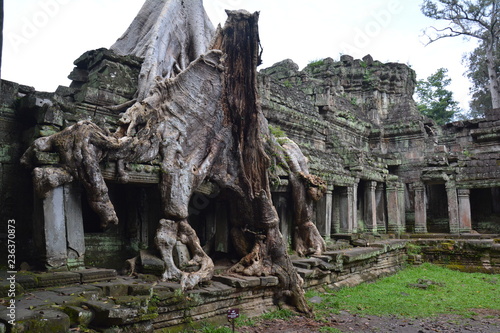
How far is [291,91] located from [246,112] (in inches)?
294

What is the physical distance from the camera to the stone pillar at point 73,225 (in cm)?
591

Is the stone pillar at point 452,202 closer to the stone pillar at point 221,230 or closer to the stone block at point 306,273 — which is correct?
the stone block at point 306,273

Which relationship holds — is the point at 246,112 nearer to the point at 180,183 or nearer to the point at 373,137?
the point at 180,183

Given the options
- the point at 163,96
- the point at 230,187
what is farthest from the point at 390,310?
the point at 163,96

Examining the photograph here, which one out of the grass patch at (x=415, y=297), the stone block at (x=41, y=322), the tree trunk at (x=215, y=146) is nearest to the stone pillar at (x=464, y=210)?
the grass patch at (x=415, y=297)

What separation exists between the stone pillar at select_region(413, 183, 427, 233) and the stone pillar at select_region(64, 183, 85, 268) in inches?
508

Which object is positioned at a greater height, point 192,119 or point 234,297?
point 192,119

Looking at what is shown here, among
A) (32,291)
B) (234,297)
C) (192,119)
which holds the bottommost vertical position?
(234,297)

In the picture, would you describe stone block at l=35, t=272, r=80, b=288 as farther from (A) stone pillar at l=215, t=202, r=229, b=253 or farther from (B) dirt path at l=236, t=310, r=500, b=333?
(A) stone pillar at l=215, t=202, r=229, b=253

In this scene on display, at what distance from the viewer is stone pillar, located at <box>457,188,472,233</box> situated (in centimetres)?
1511

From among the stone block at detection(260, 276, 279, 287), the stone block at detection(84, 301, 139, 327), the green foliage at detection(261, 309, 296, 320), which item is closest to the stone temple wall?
the stone block at detection(260, 276, 279, 287)

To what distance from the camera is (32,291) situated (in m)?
5.01

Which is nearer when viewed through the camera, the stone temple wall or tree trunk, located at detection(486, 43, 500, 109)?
→ the stone temple wall

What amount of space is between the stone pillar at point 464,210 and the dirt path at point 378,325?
8253mm
